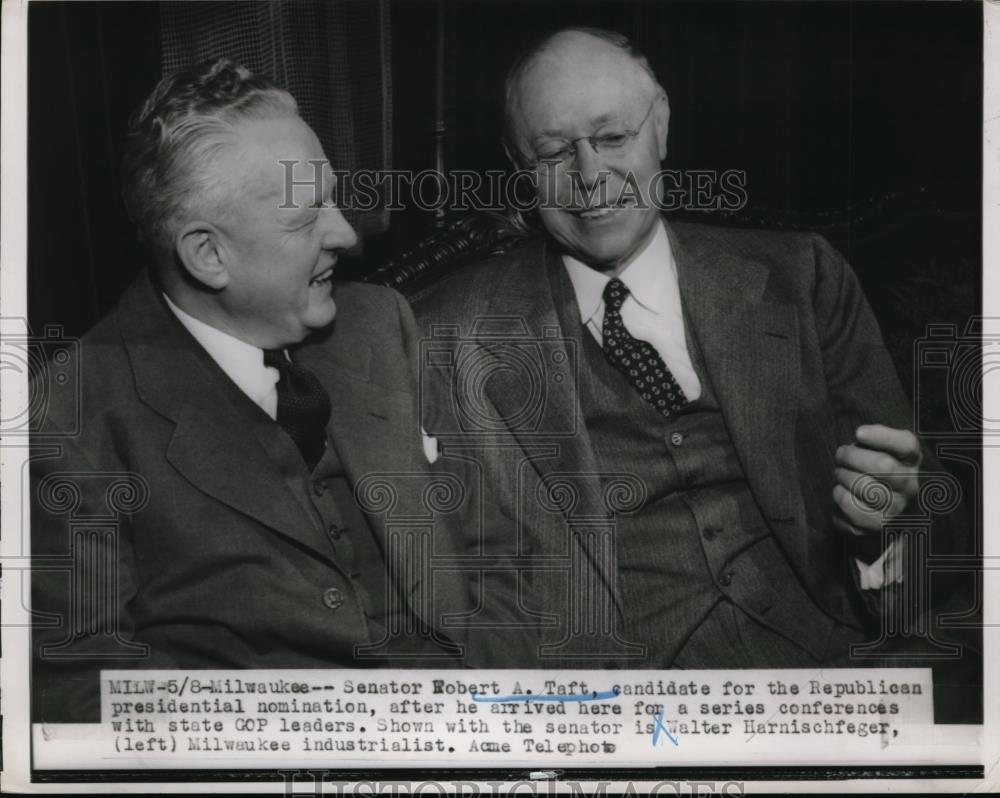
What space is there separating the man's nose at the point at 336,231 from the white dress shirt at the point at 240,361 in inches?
13.9

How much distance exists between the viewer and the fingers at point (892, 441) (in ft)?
11.2

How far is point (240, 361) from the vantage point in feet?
10.9

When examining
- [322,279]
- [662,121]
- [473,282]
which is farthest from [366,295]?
[662,121]

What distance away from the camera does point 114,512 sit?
132 inches

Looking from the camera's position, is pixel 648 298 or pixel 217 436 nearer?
pixel 217 436

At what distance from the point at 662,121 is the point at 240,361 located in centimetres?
133

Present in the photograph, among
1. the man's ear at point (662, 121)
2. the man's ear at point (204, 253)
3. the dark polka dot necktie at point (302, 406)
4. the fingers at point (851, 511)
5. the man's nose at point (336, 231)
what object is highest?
the man's ear at point (662, 121)

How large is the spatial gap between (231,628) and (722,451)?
1420 millimetres

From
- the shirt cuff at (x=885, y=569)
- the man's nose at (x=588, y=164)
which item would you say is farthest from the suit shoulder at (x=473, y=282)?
the shirt cuff at (x=885, y=569)

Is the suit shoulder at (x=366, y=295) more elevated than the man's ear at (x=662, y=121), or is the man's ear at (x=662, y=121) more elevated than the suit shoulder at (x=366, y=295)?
the man's ear at (x=662, y=121)

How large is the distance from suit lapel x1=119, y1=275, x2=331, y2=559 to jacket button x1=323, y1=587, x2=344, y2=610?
0.35 feet

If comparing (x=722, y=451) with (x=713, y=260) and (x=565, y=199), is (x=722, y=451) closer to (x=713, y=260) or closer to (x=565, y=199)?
(x=713, y=260)

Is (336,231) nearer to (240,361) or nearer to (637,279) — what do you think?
(240,361)

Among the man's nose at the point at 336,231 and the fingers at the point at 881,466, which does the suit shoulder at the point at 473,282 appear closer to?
the man's nose at the point at 336,231
